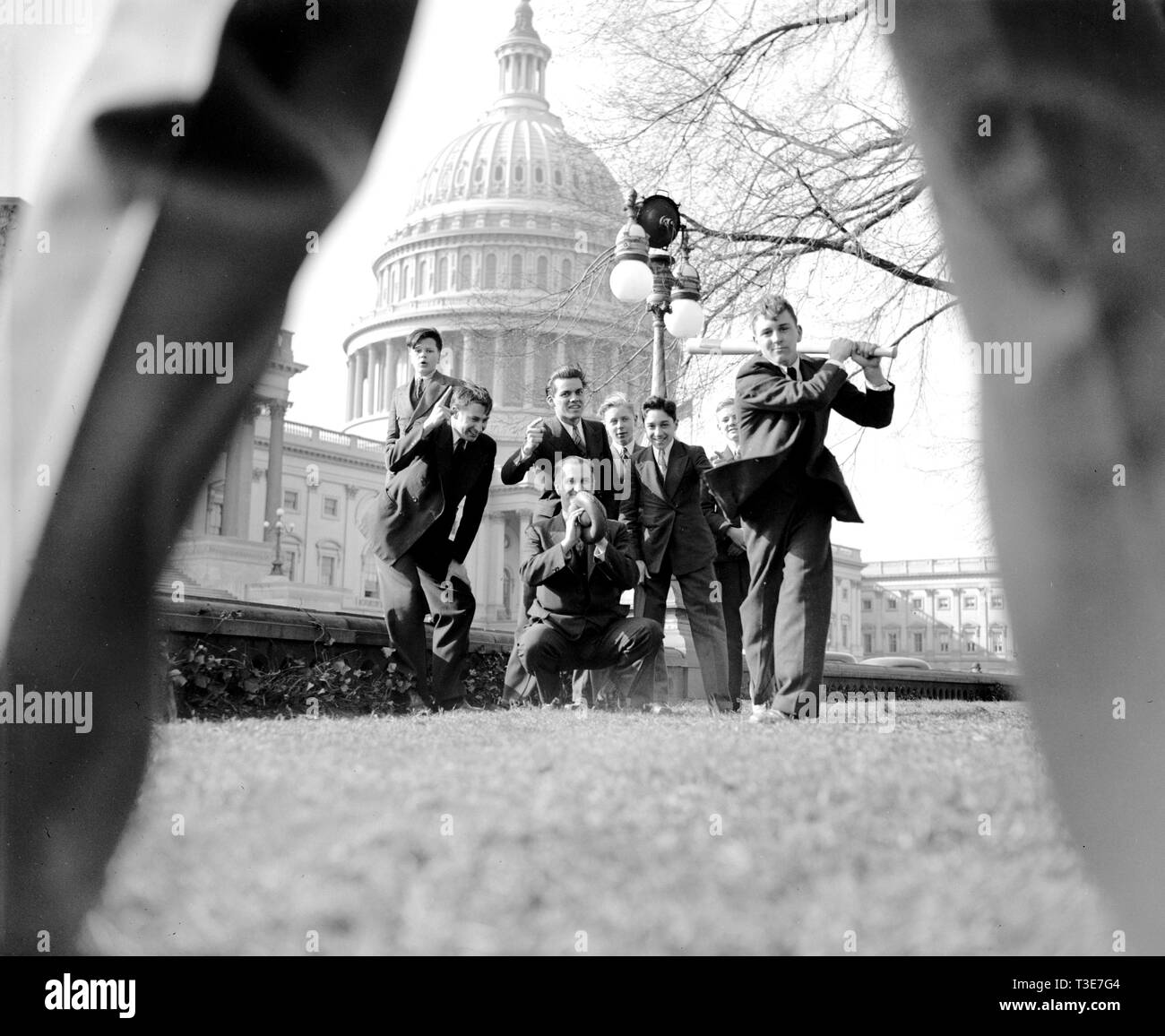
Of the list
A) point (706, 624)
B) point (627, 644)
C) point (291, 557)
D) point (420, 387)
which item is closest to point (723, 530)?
point (706, 624)

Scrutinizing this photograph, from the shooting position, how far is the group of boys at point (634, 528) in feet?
18.5

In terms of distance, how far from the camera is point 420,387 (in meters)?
7.79

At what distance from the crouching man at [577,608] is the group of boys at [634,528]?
0.01 meters

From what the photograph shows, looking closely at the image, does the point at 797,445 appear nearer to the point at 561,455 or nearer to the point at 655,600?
the point at 561,455

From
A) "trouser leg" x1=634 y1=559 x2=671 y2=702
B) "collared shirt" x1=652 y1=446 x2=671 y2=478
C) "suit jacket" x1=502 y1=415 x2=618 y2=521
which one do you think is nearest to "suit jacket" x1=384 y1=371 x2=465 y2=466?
"suit jacket" x1=502 y1=415 x2=618 y2=521

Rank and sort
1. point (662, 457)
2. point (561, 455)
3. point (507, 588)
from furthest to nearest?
point (507, 588)
point (662, 457)
point (561, 455)

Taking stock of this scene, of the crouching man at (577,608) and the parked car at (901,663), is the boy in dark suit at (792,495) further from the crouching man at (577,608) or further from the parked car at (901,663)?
the parked car at (901,663)

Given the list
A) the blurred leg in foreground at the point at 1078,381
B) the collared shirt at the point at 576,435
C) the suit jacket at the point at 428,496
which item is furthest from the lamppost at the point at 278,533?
the blurred leg in foreground at the point at 1078,381

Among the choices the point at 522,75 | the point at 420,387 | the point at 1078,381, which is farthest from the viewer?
the point at 522,75

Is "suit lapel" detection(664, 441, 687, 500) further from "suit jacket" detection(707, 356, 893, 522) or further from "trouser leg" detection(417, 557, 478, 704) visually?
"suit jacket" detection(707, 356, 893, 522)

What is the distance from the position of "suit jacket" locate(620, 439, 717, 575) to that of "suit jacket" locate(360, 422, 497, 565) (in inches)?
58.4

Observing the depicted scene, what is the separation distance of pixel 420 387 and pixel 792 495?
114 inches

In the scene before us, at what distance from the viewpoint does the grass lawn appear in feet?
4.82

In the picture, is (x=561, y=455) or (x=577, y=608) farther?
(x=561, y=455)
